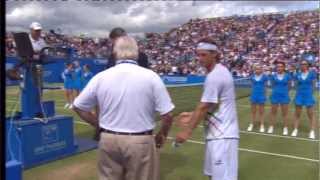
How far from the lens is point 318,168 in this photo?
22.2ft

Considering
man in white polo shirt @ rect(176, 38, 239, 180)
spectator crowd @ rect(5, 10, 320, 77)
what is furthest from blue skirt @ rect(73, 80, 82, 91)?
spectator crowd @ rect(5, 10, 320, 77)

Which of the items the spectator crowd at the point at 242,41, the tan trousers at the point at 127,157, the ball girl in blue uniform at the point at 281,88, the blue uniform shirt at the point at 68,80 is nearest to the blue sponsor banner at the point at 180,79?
the spectator crowd at the point at 242,41

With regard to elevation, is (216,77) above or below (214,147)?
above

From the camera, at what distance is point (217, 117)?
12.6ft

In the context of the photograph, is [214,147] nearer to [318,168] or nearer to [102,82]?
[102,82]

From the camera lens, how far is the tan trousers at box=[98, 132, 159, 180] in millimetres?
3146

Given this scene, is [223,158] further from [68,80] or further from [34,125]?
[68,80]

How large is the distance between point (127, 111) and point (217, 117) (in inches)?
39.8

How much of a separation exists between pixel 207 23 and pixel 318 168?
28627mm

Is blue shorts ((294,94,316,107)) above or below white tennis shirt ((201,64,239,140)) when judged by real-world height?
below

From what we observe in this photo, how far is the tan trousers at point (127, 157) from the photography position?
10.3ft

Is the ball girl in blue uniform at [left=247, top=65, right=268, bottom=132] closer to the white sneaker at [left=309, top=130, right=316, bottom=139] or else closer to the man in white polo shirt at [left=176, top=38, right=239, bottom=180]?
the white sneaker at [left=309, top=130, right=316, bottom=139]

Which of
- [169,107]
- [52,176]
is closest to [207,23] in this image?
[52,176]

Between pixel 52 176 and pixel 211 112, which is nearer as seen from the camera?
pixel 211 112
